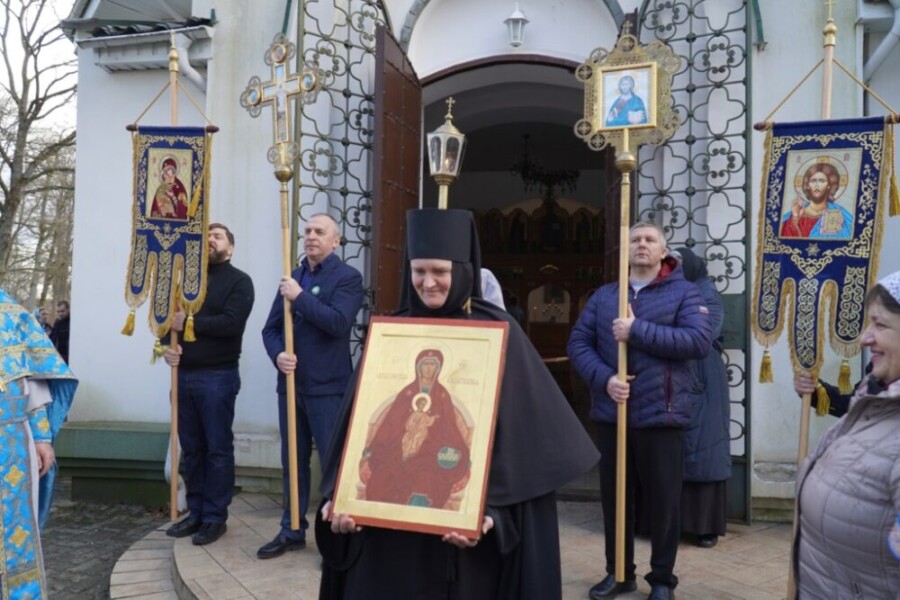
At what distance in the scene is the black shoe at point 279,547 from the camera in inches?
167

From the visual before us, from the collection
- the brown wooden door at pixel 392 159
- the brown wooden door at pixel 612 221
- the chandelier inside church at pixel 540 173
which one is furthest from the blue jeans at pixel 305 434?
the chandelier inside church at pixel 540 173

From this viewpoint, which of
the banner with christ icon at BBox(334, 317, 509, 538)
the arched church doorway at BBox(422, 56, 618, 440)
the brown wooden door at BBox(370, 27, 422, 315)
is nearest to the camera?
the banner with christ icon at BBox(334, 317, 509, 538)

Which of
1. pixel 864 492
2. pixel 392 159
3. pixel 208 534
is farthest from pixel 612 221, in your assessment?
pixel 864 492

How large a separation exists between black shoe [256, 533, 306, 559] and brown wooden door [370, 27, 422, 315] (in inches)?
68.3

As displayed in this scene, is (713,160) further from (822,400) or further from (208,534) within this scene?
(208,534)

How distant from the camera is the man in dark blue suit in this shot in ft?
13.7

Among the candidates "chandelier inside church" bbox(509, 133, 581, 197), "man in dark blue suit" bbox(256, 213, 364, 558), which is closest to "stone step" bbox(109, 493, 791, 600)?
"man in dark blue suit" bbox(256, 213, 364, 558)

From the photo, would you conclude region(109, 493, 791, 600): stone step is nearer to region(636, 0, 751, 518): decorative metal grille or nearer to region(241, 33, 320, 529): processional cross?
region(241, 33, 320, 529): processional cross

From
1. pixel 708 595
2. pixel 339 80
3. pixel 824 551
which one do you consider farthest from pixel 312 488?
pixel 824 551

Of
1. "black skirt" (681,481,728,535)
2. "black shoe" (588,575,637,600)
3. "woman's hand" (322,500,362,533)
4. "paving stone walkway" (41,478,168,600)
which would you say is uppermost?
"woman's hand" (322,500,362,533)

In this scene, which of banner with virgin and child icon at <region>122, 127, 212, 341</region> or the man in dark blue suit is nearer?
the man in dark blue suit

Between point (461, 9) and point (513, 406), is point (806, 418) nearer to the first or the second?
point (513, 406)

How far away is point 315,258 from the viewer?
4.27 meters

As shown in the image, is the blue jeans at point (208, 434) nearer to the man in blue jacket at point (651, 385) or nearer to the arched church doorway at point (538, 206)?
the man in blue jacket at point (651, 385)
